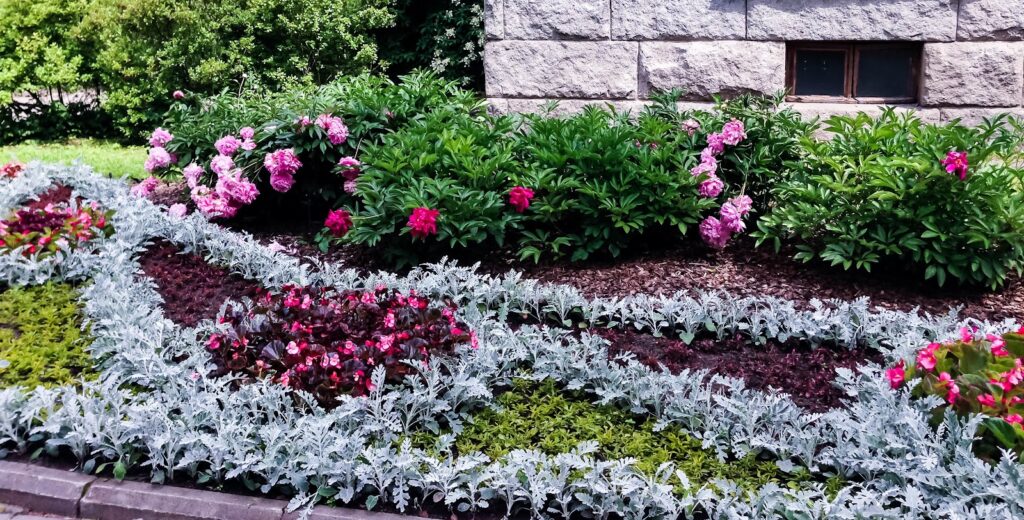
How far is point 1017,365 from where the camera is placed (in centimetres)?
343

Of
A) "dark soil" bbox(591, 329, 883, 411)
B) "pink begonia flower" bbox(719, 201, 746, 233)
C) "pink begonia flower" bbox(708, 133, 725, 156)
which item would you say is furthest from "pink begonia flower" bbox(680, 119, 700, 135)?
"dark soil" bbox(591, 329, 883, 411)

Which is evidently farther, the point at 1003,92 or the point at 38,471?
the point at 1003,92

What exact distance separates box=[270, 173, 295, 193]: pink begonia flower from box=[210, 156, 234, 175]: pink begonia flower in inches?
14.3

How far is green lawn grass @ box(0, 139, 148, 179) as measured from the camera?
9.78 m

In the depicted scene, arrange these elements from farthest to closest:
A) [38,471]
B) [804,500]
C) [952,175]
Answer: [952,175] < [38,471] < [804,500]

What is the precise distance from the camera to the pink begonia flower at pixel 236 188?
6.64 m

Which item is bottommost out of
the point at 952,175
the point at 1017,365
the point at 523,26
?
the point at 1017,365

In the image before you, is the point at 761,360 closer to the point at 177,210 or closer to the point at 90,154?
the point at 177,210

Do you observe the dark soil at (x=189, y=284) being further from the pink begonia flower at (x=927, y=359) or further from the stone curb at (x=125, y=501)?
the pink begonia flower at (x=927, y=359)

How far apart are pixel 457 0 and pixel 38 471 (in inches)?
327

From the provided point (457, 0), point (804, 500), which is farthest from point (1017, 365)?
point (457, 0)

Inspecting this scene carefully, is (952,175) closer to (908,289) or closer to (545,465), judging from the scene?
(908,289)

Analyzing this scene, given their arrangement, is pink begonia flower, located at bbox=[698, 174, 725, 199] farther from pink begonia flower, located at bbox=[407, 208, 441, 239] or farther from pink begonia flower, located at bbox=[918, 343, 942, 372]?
pink begonia flower, located at bbox=[918, 343, 942, 372]

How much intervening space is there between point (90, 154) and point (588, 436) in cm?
917
